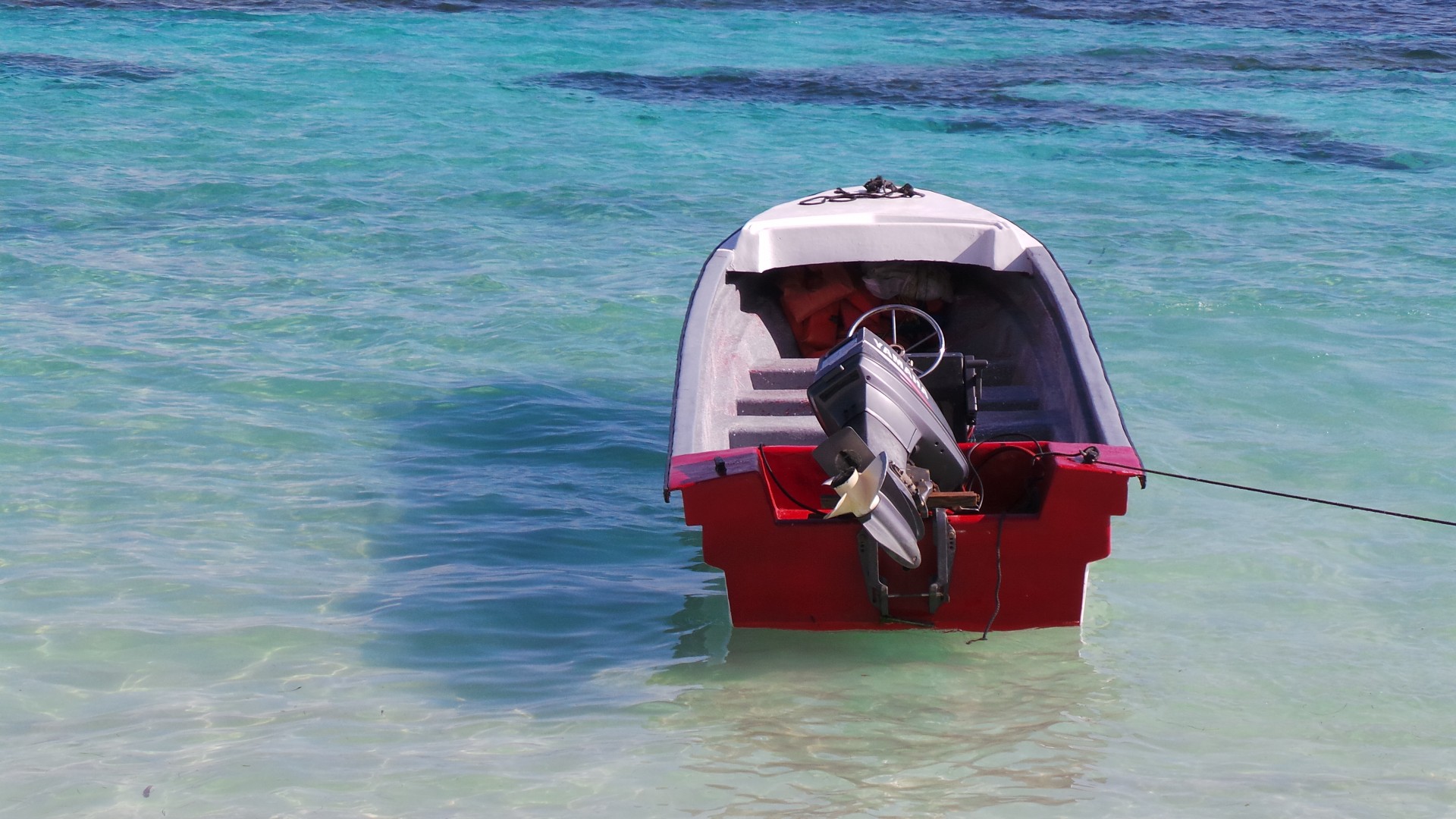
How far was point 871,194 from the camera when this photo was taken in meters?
7.39

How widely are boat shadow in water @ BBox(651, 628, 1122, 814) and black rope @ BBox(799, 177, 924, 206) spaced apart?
299cm

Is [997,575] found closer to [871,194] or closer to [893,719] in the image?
[893,719]

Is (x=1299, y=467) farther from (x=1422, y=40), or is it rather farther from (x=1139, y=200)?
(x=1422, y=40)

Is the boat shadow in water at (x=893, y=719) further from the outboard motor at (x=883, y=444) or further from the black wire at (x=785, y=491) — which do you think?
the outboard motor at (x=883, y=444)


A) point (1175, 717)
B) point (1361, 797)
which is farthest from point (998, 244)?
point (1361, 797)

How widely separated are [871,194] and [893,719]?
3630 millimetres

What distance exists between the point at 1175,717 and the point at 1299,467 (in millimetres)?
2971

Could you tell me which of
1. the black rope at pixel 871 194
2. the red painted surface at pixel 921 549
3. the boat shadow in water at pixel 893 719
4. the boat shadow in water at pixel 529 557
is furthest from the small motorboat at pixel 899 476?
the black rope at pixel 871 194

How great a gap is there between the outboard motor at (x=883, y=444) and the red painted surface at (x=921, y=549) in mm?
217

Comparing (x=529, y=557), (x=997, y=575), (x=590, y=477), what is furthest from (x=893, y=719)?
(x=590, y=477)

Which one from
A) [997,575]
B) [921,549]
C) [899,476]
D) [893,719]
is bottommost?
[893,719]

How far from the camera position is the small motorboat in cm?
438

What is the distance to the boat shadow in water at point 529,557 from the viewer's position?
5000 mm

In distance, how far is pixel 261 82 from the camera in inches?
716
